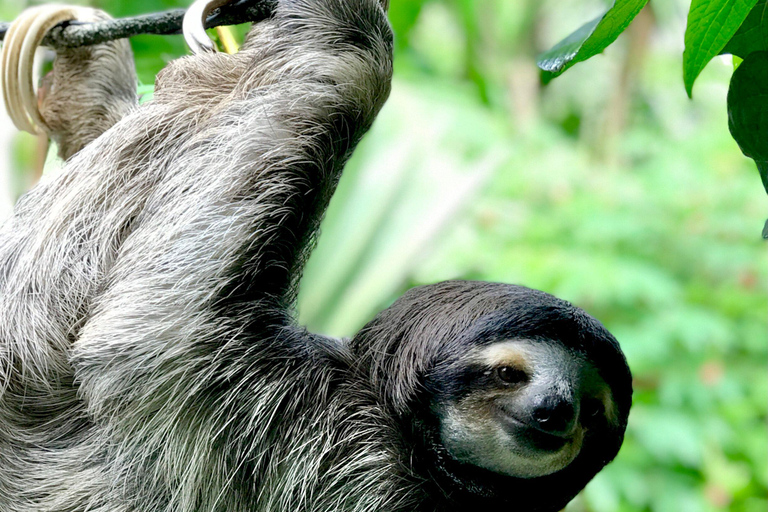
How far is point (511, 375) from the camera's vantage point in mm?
2932

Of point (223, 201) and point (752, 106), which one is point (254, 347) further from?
point (752, 106)

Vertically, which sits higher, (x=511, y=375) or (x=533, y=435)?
(x=511, y=375)

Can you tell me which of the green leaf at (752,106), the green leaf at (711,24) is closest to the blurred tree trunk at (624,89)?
the green leaf at (752,106)

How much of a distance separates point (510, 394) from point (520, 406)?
0.06 meters

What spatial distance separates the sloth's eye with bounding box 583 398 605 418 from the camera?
2.97m

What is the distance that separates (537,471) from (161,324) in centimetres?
154

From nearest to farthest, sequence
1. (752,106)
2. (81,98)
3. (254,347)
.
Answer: (752,106), (254,347), (81,98)

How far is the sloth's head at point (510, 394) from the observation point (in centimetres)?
289

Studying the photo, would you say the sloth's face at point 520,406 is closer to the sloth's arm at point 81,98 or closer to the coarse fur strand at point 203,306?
the coarse fur strand at point 203,306

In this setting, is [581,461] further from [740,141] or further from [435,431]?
[740,141]

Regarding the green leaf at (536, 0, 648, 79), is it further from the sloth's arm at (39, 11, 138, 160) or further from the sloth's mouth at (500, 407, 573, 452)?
the sloth's arm at (39, 11, 138, 160)

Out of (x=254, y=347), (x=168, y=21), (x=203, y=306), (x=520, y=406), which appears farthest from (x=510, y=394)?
(x=168, y=21)

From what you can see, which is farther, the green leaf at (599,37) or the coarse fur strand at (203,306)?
the coarse fur strand at (203,306)

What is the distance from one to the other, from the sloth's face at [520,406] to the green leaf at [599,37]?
104 centimetres
